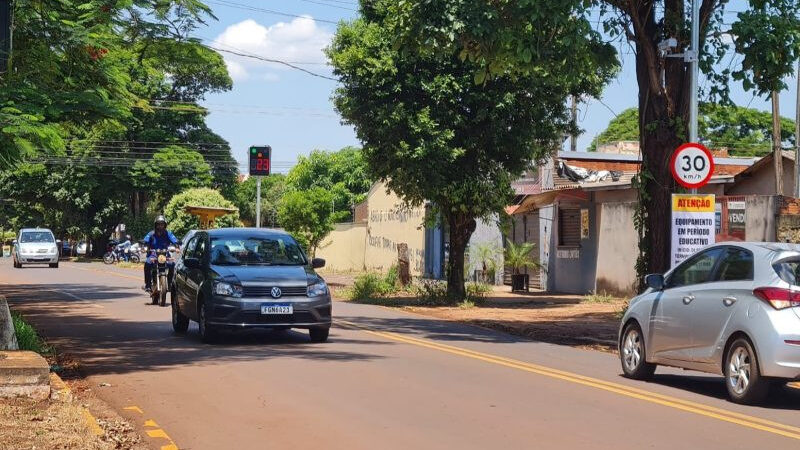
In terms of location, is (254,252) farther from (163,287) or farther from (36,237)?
(36,237)

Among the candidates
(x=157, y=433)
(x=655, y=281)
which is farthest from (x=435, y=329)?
(x=157, y=433)

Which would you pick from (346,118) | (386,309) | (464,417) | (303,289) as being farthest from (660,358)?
(346,118)

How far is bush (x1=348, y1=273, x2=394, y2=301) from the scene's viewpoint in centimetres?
2788

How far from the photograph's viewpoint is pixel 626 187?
2758cm

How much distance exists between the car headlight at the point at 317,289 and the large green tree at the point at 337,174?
73.0m

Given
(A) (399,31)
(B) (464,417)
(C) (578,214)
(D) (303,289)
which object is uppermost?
(A) (399,31)

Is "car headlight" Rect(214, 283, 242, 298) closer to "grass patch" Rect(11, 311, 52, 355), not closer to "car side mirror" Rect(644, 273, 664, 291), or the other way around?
"grass patch" Rect(11, 311, 52, 355)

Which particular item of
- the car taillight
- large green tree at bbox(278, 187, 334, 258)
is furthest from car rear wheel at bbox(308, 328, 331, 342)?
large green tree at bbox(278, 187, 334, 258)

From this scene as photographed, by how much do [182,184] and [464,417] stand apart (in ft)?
183

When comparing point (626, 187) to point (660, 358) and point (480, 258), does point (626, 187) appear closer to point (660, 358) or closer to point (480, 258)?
point (480, 258)

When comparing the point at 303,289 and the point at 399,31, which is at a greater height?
the point at 399,31

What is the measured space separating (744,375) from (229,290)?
7.14 metres

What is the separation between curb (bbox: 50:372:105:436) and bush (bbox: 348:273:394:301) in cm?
1850

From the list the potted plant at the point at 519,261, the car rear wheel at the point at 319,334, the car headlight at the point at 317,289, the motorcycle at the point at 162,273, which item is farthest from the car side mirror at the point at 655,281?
the potted plant at the point at 519,261
